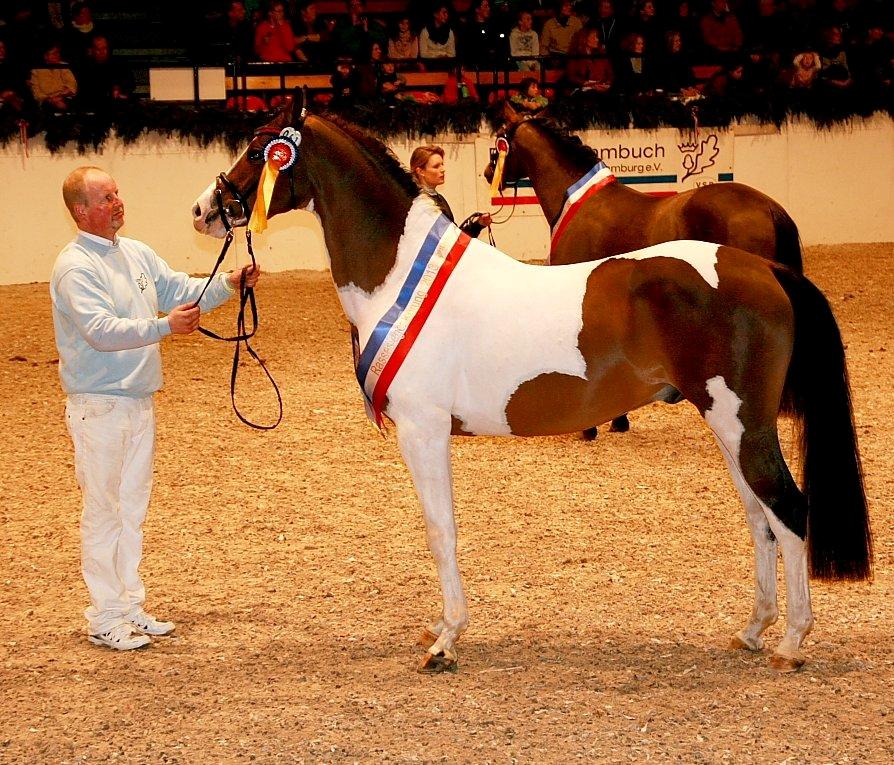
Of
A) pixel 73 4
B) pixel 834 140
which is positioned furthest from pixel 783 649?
pixel 73 4

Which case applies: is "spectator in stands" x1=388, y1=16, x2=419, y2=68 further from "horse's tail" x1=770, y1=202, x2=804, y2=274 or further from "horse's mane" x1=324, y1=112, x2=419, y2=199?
"horse's mane" x1=324, y1=112, x2=419, y2=199

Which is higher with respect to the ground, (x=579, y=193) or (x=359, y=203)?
(x=359, y=203)

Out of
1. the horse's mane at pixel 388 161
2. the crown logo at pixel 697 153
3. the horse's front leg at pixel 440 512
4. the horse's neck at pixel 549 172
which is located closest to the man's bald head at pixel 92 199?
the horse's mane at pixel 388 161

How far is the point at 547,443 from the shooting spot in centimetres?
715

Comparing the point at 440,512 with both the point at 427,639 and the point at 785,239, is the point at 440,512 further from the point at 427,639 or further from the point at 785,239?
the point at 785,239

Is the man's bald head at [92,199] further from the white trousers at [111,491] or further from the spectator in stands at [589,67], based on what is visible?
the spectator in stands at [589,67]

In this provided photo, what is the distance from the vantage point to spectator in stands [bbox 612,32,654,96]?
15.0 m

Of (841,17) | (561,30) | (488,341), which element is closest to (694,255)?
(488,341)

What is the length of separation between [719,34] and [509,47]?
130 inches

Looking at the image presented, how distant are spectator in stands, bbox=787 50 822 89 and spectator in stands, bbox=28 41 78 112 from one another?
31.5 ft

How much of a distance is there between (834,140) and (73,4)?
410 inches

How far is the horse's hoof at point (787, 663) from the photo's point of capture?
3908 millimetres

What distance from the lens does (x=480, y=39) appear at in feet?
50.3

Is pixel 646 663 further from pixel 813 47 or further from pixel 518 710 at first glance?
pixel 813 47
